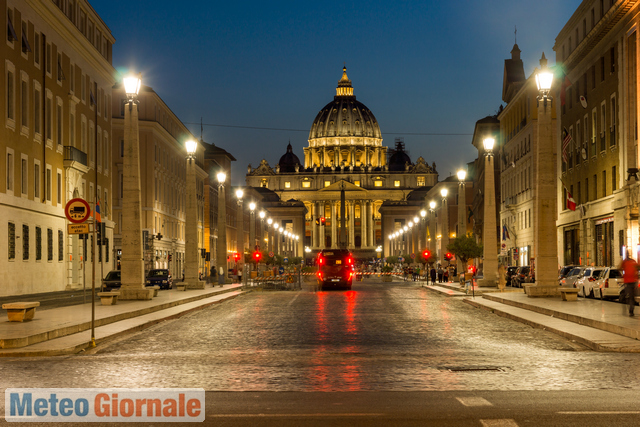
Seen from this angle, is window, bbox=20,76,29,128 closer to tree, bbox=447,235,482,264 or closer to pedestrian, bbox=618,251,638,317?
pedestrian, bbox=618,251,638,317

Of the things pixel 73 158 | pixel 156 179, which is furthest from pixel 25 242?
pixel 156 179

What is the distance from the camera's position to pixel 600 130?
52281 mm

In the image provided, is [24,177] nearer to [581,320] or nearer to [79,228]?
[79,228]

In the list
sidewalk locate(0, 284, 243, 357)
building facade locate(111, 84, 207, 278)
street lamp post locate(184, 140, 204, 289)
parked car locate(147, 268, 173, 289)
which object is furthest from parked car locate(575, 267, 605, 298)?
building facade locate(111, 84, 207, 278)

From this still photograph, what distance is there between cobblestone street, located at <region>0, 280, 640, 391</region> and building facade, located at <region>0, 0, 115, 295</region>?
17.0m

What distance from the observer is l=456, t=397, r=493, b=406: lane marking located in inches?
414

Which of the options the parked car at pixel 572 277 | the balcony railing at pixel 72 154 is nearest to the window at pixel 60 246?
the balcony railing at pixel 72 154

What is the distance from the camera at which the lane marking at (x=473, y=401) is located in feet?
34.5

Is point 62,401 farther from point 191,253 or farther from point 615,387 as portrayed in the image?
point 191,253

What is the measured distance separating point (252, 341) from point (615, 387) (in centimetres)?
941

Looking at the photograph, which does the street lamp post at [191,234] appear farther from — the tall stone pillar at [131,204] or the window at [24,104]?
the tall stone pillar at [131,204]

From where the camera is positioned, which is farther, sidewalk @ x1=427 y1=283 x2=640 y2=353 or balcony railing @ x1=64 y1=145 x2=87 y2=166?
balcony railing @ x1=64 y1=145 x2=87 y2=166

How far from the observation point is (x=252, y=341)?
64.2ft

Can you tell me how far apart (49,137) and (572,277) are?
2775cm
